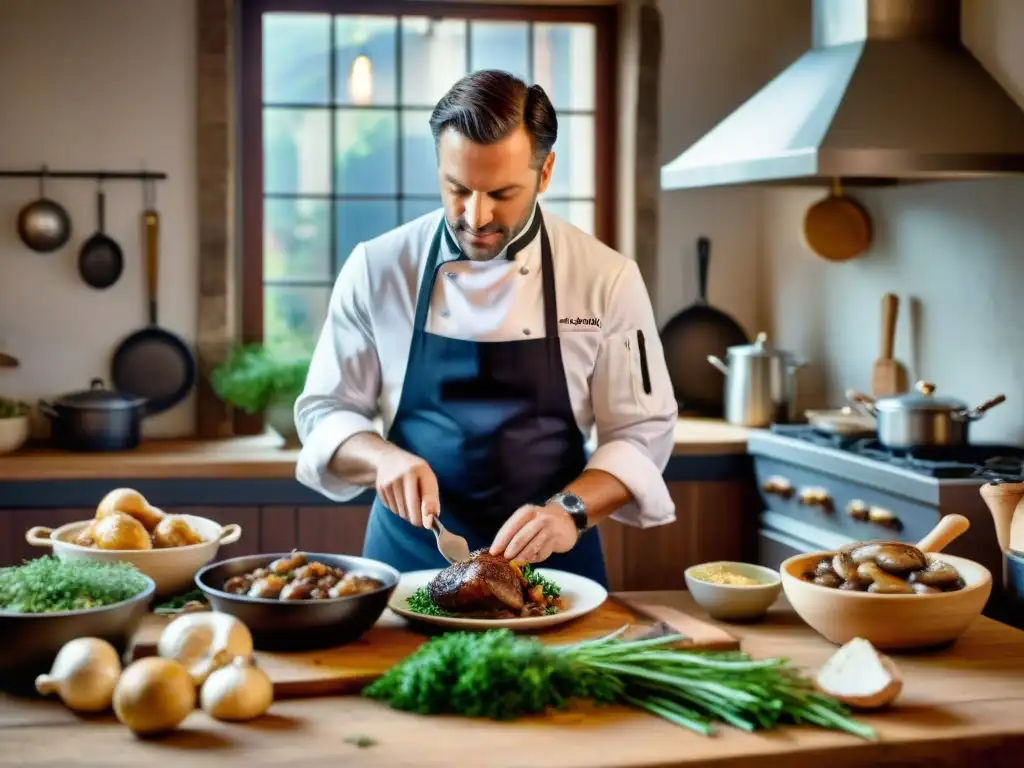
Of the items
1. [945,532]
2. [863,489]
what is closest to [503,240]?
[945,532]

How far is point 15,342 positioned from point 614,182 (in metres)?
2.15

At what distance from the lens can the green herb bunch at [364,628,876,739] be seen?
1.75m

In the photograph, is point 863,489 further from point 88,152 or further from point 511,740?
point 88,152

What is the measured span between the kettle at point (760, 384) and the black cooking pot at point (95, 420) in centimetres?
192

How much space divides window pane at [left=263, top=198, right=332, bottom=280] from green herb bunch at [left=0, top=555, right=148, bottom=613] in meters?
2.92

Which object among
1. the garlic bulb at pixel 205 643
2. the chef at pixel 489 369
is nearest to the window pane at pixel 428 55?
the chef at pixel 489 369

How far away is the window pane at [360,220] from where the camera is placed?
482 cm

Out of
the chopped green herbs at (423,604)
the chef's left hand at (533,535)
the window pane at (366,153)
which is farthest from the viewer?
the window pane at (366,153)

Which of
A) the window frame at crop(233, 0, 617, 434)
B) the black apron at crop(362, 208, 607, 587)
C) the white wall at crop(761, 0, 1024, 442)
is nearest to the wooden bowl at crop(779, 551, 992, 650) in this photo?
the black apron at crop(362, 208, 607, 587)

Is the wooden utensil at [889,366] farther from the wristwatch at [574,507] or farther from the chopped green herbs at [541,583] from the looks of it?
the chopped green herbs at [541,583]

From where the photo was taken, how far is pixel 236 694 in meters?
1.74

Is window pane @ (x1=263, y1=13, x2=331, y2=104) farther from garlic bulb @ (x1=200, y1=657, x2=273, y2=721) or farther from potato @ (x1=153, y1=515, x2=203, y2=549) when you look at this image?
garlic bulb @ (x1=200, y1=657, x2=273, y2=721)

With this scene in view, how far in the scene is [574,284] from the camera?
274cm

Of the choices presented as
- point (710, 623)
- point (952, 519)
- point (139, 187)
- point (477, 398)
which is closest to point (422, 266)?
point (477, 398)
